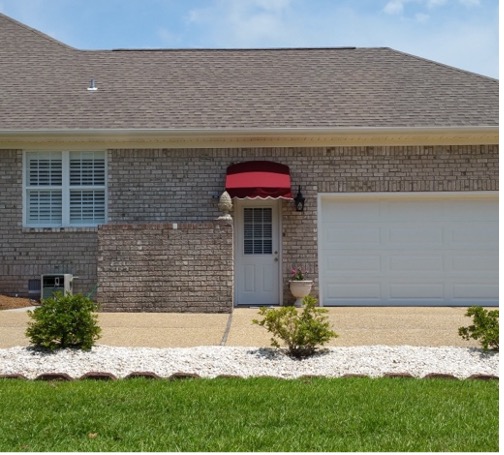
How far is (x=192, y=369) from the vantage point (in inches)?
305

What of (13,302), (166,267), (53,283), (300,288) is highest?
(166,267)

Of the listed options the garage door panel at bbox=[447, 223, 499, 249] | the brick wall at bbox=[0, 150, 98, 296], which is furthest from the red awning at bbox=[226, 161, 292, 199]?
the garage door panel at bbox=[447, 223, 499, 249]

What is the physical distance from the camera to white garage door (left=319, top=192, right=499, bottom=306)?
15.7m

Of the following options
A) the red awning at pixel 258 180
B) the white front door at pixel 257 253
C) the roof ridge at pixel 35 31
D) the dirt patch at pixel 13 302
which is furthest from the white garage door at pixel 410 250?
the roof ridge at pixel 35 31

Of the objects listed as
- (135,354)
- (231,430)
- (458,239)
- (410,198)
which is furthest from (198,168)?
(231,430)

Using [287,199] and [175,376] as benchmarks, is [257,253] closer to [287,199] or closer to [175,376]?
[287,199]

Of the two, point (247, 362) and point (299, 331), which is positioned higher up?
point (299, 331)

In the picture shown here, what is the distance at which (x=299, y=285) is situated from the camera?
15172mm

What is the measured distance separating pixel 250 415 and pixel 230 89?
42.9ft

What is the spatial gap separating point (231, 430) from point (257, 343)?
170 inches

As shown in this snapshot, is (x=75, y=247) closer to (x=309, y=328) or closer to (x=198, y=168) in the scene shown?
(x=198, y=168)

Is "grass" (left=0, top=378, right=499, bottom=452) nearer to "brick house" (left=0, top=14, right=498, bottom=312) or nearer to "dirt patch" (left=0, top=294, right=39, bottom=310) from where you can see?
"dirt patch" (left=0, top=294, right=39, bottom=310)

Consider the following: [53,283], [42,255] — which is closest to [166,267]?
[53,283]

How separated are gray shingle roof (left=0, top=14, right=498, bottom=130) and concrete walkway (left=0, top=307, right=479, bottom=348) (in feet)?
14.8
